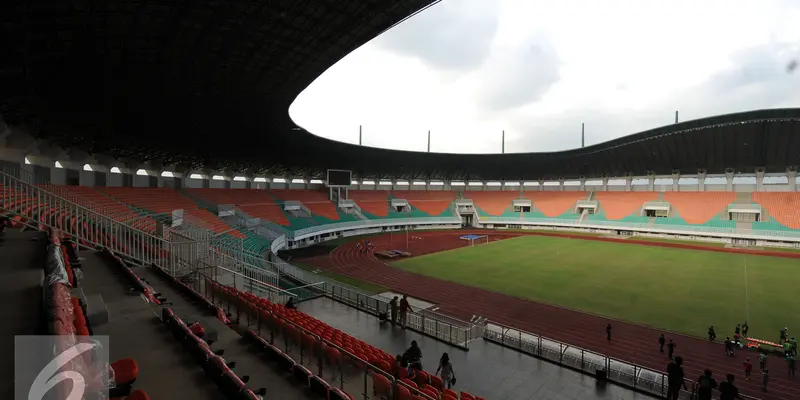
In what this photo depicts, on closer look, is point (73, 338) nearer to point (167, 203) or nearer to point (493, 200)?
point (167, 203)

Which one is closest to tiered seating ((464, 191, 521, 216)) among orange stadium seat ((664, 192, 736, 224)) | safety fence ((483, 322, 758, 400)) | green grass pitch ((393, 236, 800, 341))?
orange stadium seat ((664, 192, 736, 224))

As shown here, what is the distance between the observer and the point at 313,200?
51375mm

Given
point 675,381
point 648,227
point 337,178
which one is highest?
point 337,178

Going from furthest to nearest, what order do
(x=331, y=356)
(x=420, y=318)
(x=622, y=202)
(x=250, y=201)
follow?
(x=622, y=202), (x=250, y=201), (x=420, y=318), (x=331, y=356)

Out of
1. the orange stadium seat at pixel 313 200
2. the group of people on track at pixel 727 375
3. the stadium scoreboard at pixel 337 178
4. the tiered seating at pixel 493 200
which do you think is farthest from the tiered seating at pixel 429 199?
the group of people on track at pixel 727 375

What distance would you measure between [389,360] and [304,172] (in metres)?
47.0

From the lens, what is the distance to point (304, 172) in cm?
5284

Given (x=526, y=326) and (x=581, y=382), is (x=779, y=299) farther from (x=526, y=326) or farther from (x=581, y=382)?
(x=581, y=382)

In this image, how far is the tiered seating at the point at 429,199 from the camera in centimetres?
6117

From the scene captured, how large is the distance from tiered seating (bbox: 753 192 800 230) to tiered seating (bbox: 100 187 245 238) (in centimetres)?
5660

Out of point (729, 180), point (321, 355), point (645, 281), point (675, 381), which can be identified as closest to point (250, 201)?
point (321, 355)

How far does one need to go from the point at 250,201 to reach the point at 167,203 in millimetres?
12786

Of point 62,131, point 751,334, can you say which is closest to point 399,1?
point 751,334

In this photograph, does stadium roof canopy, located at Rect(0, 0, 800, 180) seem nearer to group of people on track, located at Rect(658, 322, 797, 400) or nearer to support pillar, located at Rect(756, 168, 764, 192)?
group of people on track, located at Rect(658, 322, 797, 400)
